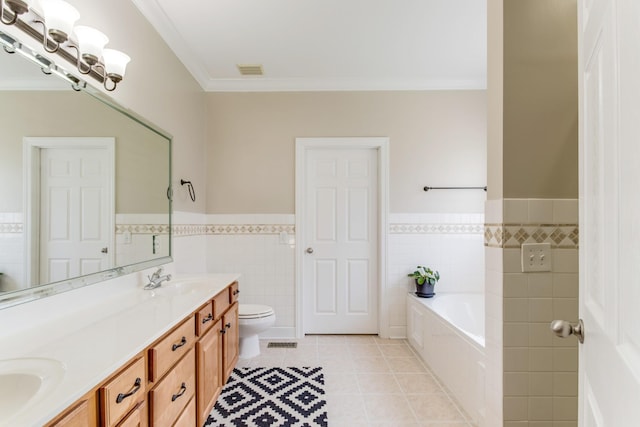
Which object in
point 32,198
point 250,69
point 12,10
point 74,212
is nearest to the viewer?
point 12,10

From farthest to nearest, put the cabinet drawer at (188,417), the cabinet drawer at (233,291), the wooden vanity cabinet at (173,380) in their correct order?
the cabinet drawer at (233,291)
the cabinet drawer at (188,417)
the wooden vanity cabinet at (173,380)

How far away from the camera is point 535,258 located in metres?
1.31

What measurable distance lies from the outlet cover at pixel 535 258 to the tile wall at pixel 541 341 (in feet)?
0.07

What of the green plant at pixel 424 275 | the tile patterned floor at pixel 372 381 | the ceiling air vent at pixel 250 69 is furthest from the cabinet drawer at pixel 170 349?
the ceiling air vent at pixel 250 69

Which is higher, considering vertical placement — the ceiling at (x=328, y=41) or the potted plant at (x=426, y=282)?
the ceiling at (x=328, y=41)

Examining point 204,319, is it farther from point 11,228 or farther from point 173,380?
point 11,228

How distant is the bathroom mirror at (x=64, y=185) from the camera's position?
1127 mm

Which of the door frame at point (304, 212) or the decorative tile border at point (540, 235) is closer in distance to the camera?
the decorative tile border at point (540, 235)

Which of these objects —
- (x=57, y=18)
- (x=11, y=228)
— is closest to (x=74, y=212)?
(x=11, y=228)

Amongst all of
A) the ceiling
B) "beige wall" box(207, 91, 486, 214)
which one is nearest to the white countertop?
"beige wall" box(207, 91, 486, 214)

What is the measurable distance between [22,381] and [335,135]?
2.83 m

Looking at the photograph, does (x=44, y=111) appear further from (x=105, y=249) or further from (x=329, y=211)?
(x=329, y=211)

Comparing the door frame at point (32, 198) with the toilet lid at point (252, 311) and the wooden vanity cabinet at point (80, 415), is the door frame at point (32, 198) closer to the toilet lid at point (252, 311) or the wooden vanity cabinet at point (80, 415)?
the wooden vanity cabinet at point (80, 415)

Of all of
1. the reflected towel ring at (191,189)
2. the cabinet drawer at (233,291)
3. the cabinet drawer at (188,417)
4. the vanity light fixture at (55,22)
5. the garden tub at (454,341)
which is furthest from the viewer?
the reflected towel ring at (191,189)
